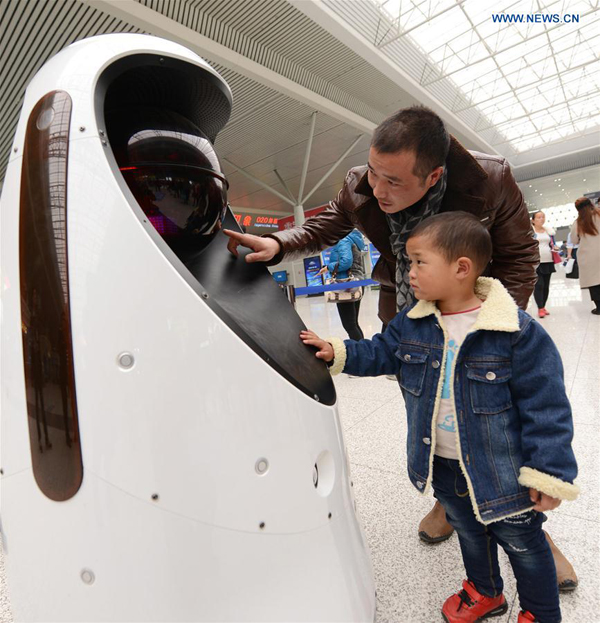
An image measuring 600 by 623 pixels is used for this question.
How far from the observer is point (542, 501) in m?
0.84

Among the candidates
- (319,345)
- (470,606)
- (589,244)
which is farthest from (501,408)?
(589,244)

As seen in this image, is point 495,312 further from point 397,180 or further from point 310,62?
point 310,62

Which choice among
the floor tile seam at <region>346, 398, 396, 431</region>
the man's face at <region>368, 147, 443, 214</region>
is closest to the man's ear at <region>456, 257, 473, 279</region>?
the man's face at <region>368, 147, 443, 214</region>

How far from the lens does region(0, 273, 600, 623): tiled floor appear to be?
1.08 meters

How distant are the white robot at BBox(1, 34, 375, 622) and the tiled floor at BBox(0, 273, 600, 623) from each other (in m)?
0.45

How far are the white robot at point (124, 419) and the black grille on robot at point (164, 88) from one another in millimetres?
13

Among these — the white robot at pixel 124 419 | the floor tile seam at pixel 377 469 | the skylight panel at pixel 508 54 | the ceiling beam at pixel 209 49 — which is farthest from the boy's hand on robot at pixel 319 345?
the skylight panel at pixel 508 54

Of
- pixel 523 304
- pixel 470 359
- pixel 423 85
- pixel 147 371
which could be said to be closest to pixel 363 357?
pixel 470 359

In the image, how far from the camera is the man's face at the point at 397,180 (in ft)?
3.42

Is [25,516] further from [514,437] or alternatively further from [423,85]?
[423,85]

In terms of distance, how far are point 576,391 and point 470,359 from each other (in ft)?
6.77

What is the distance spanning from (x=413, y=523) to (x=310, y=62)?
867 centimetres

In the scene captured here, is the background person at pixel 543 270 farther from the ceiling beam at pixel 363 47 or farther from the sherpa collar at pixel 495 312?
the sherpa collar at pixel 495 312

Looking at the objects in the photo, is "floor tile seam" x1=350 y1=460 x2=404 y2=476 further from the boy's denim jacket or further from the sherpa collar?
the sherpa collar
